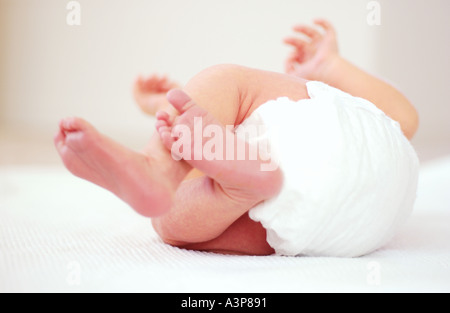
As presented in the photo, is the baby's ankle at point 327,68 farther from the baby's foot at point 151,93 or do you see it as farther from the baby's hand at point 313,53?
the baby's foot at point 151,93

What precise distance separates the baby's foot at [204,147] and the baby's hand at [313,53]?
44cm

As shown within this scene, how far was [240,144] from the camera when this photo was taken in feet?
2.06

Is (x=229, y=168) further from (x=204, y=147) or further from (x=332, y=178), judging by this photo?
(x=332, y=178)

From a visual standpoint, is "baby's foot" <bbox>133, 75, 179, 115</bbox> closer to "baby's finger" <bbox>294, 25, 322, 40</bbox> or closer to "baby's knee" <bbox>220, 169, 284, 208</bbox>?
"baby's finger" <bbox>294, 25, 322, 40</bbox>

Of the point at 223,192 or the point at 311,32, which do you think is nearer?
the point at 223,192

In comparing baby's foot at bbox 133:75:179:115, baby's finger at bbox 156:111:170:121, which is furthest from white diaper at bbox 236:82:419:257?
baby's foot at bbox 133:75:179:115

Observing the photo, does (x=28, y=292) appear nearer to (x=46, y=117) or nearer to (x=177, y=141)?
(x=177, y=141)

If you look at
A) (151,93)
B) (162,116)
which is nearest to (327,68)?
(151,93)

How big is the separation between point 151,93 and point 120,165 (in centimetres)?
57

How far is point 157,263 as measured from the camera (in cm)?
67

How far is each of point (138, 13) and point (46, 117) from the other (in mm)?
857

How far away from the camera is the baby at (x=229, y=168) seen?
60 centimetres

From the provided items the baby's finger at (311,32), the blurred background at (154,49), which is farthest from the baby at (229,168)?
the blurred background at (154,49)

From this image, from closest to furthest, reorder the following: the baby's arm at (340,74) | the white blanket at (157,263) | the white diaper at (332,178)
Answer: the white blanket at (157,263) < the white diaper at (332,178) < the baby's arm at (340,74)
